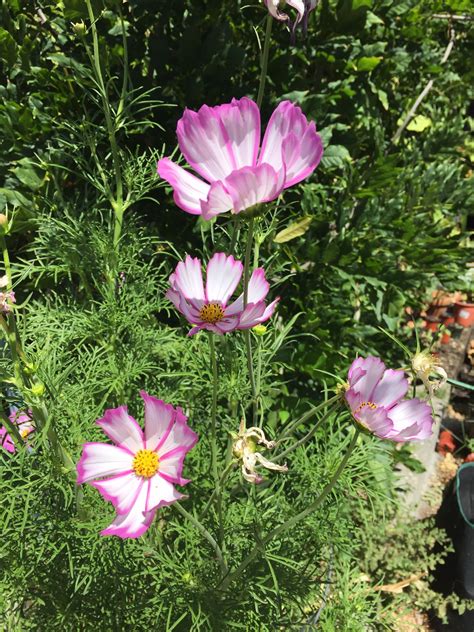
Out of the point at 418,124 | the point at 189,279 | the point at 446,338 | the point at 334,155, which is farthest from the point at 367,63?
the point at 446,338

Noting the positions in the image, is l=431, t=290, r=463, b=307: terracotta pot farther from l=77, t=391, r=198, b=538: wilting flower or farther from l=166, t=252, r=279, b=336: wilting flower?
l=77, t=391, r=198, b=538: wilting flower

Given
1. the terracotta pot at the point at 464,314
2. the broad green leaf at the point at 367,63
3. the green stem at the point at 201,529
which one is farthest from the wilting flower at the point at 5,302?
the terracotta pot at the point at 464,314

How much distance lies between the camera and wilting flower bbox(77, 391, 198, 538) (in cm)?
52

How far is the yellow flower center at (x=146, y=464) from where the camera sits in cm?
57

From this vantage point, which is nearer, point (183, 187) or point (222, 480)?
point (183, 187)

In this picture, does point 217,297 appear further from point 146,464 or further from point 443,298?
point 443,298

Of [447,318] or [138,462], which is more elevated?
[138,462]

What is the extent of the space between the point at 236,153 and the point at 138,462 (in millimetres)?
334

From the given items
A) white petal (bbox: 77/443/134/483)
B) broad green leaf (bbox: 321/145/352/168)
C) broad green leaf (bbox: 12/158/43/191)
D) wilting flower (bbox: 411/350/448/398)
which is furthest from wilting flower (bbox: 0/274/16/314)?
broad green leaf (bbox: 321/145/352/168)

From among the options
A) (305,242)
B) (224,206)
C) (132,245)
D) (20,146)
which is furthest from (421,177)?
(224,206)

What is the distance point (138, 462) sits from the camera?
58 centimetres

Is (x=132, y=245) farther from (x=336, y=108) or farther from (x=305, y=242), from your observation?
(x=336, y=108)

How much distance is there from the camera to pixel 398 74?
1.57 meters

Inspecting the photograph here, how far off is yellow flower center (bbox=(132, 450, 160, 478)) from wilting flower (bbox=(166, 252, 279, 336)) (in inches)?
5.5
